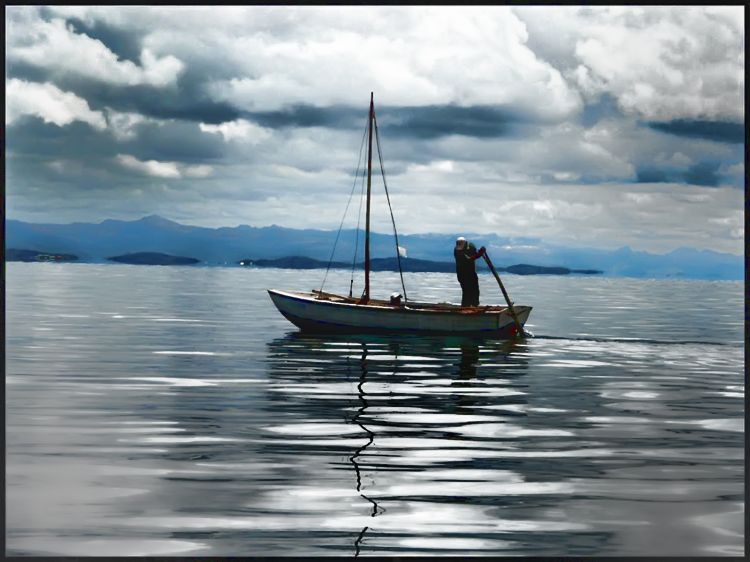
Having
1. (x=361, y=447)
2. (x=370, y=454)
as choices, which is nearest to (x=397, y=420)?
(x=361, y=447)

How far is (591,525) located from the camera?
10773 millimetres

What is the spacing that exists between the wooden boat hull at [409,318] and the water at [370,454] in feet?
16.5

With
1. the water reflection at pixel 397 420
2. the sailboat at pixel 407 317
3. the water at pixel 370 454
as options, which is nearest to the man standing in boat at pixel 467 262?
the sailboat at pixel 407 317

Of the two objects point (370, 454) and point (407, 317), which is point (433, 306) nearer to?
point (407, 317)

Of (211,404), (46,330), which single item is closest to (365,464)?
(211,404)

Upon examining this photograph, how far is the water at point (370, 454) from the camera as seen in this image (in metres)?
10.3

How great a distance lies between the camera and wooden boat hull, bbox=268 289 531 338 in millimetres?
39562

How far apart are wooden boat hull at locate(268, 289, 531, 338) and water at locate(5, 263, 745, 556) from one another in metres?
5.04

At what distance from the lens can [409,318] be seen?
39594mm

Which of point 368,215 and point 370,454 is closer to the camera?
point 370,454

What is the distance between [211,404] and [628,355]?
66.2 feet

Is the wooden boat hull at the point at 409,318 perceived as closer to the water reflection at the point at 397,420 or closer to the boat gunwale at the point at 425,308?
the boat gunwale at the point at 425,308

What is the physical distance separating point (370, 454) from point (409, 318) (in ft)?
81.0

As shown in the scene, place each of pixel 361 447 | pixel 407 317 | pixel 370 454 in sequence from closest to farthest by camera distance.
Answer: pixel 370 454
pixel 361 447
pixel 407 317
